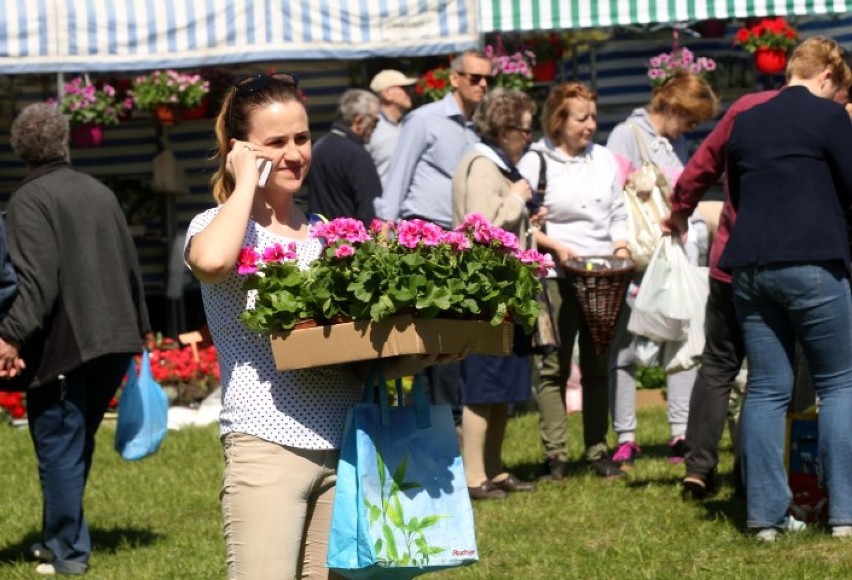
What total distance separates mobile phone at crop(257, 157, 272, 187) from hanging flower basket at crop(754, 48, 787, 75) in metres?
8.62

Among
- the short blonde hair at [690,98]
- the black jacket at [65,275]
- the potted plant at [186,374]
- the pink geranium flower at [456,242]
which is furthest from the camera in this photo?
the potted plant at [186,374]

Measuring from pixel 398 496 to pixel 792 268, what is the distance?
295 centimetres

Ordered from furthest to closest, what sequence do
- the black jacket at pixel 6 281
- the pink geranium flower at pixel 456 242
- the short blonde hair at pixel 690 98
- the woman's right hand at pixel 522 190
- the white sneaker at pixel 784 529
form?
the short blonde hair at pixel 690 98 < the woman's right hand at pixel 522 190 < the white sneaker at pixel 784 529 < the black jacket at pixel 6 281 < the pink geranium flower at pixel 456 242

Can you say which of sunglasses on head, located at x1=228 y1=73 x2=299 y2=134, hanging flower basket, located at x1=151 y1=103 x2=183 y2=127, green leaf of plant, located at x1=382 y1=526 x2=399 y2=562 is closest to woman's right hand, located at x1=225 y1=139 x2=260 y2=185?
sunglasses on head, located at x1=228 y1=73 x2=299 y2=134

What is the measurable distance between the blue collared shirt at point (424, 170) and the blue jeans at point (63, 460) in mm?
2305

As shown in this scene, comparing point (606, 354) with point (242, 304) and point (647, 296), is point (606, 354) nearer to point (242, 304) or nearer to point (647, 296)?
point (647, 296)

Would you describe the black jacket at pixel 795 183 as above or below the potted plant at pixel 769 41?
below

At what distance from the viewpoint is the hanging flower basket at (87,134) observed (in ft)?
42.1

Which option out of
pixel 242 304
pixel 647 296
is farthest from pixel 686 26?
pixel 242 304

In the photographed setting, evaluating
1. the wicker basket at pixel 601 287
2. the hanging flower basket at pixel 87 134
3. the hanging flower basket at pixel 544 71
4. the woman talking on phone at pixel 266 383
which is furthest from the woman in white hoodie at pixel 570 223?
the hanging flower basket at pixel 87 134

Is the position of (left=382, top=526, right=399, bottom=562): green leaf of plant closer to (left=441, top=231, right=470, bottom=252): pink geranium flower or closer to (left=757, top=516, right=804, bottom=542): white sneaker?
(left=441, top=231, right=470, bottom=252): pink geranium flower

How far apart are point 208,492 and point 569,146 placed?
101 inches

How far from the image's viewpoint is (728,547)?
663 centimetres

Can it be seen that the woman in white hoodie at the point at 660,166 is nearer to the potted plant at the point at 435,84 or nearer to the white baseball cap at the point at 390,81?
the white baseball cap at the point at 390,81
